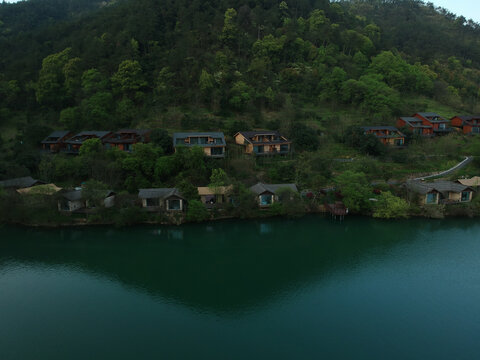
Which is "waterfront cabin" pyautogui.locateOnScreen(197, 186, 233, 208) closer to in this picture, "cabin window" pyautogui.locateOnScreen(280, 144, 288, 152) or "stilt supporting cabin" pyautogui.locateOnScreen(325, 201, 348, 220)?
"stilt supporting cabin" pyautogui.locateOnScreen(325, 201, 348, 220)

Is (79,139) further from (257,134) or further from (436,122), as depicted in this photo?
(436,122)

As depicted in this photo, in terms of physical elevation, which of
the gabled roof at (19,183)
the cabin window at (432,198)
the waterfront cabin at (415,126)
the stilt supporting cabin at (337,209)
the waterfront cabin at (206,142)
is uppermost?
the waterfront cabin at (415,126)

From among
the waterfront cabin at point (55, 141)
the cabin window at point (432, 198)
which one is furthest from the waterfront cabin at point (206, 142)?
the cabin window at point (432, 198)

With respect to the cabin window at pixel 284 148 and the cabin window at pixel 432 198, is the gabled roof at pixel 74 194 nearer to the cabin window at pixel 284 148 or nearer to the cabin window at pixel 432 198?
the cabin window at pixel 284 148

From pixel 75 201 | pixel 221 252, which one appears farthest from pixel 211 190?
pixel 75 201

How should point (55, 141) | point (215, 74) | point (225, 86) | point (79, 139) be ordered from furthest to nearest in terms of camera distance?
point (215, 74) < point (225, 86) < point (55, 141) < point (79, 139)
